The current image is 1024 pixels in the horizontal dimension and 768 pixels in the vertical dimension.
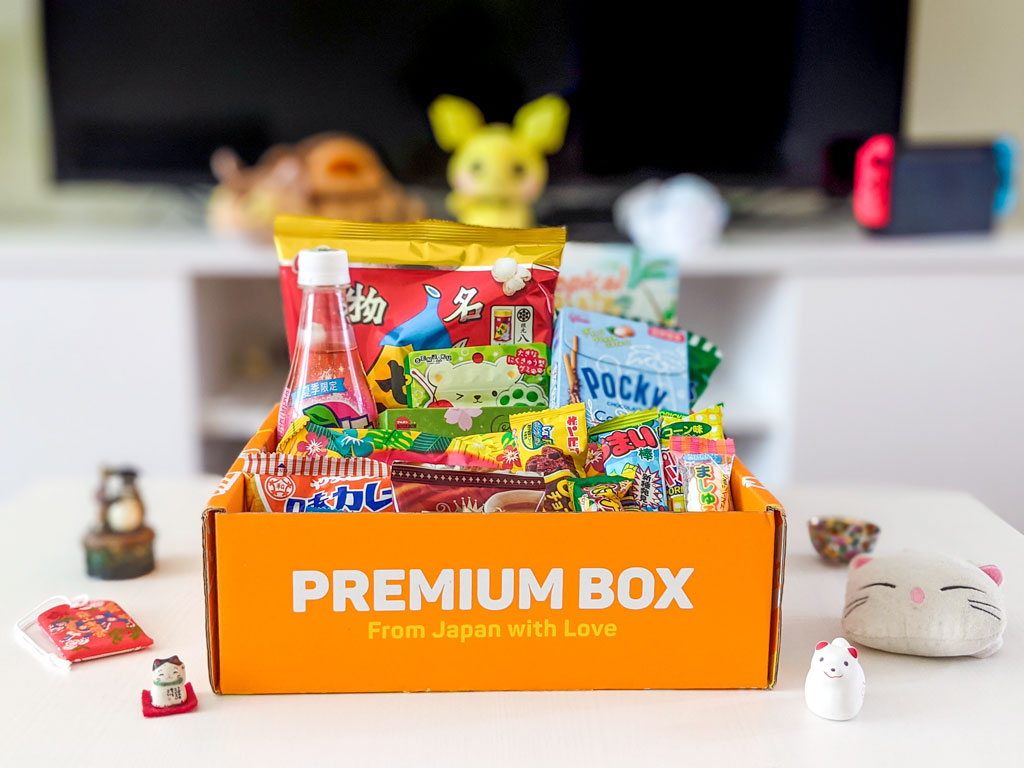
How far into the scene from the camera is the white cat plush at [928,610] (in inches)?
27.1

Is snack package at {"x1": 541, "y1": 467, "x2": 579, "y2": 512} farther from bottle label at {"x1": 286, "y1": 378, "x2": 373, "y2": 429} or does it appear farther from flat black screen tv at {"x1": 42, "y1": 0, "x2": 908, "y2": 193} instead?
flat black screen tv at {"x1": 42, "y1": 0, "x2": 908, "y2": 193}

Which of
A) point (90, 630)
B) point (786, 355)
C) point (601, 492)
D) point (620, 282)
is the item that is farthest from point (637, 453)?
point (786, 355)

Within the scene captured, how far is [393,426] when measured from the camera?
0.72 m

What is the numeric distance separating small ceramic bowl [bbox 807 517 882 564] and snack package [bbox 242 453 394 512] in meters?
0.40

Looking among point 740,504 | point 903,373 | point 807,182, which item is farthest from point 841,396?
point 740,504

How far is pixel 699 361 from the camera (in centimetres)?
84

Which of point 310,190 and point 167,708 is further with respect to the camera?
point 310,190

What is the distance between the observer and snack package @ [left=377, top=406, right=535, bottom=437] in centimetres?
72

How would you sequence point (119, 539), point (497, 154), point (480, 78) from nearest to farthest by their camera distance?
point (119, 539)
point (497, 154)
point (480, 78)

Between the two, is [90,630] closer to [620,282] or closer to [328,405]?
[328,405]

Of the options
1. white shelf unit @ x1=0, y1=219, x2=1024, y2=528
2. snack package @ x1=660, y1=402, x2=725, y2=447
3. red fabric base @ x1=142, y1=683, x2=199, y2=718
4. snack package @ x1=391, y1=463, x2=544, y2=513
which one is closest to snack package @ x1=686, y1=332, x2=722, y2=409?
snack package @ x1=660, y1=402, x2=725, y2=447

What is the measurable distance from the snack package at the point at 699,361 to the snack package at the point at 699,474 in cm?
17

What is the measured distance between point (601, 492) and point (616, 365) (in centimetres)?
16

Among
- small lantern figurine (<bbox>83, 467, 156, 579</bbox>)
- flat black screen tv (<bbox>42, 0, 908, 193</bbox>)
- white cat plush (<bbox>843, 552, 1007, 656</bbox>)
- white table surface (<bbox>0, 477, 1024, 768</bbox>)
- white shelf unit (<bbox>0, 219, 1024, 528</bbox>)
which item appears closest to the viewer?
white table surface (<bbox>0, 477, 1024, 768</bbox>)
